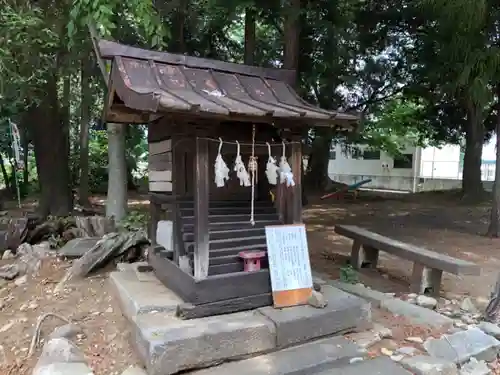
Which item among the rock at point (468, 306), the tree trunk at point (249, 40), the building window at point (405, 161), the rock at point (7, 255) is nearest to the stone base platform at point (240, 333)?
the rock at point (468, 306)

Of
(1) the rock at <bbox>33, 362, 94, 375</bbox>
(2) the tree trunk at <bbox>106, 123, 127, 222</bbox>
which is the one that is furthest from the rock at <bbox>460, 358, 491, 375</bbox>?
(2) the tree trunk at <bbox>106, 123, 127, 222</bbox>

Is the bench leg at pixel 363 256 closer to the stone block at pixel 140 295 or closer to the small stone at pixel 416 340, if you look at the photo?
the small stone at pixel 416 340

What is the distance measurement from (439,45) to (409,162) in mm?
17574

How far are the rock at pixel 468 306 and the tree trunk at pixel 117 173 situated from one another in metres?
5.09

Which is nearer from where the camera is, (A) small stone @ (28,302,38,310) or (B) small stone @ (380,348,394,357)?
(B) small stone @ (380,348,394,357)

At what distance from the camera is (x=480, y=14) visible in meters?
7.11

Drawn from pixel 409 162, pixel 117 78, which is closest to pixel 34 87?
pixel 117 78

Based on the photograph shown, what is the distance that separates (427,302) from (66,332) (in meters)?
3.60

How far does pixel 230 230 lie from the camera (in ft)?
12.4

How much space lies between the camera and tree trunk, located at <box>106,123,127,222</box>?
21.7 ft

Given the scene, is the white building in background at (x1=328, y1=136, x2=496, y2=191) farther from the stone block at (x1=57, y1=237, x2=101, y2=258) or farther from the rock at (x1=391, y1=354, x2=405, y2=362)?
the rock at (x1=391, y1=354, x2=405, y2=362)

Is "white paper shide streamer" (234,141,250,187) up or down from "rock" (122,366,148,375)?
up

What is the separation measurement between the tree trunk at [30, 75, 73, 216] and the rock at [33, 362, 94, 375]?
7.24 metres

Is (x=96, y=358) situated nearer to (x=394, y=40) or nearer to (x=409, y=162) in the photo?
(x=394, y=40)
